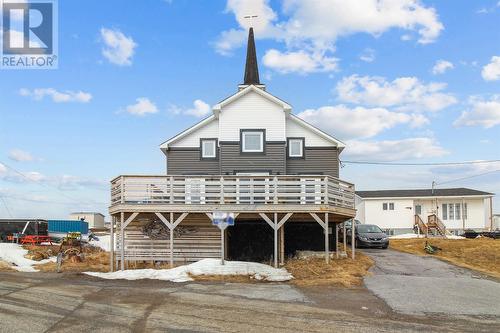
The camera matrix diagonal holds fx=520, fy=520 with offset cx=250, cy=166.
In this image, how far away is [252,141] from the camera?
26203 mm

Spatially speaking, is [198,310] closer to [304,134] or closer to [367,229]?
[304,134]

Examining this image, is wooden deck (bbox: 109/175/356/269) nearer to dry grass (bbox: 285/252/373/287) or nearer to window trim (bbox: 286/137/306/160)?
dry grass (bbox: 285/252/373/287)

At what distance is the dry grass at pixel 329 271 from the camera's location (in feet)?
56.5

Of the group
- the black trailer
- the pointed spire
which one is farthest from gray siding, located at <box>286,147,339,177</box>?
the black trailer

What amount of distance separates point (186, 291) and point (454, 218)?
37.9m

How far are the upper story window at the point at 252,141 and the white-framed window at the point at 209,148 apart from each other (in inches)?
60.2

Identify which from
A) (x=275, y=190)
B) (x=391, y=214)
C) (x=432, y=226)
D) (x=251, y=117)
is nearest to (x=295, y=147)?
(x=251, y=117)

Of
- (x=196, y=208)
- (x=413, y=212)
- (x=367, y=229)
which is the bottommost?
(x=367, y=229)

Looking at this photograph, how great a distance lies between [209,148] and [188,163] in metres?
1.32

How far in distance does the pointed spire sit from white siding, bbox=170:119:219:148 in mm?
6065

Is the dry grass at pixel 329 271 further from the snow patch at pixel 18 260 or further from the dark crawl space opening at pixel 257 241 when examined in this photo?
the snow patch at pixel 18 260

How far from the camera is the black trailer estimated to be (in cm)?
4406

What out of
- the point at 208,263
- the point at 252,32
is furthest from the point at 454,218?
the point at 208,263

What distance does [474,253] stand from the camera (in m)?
28.2
